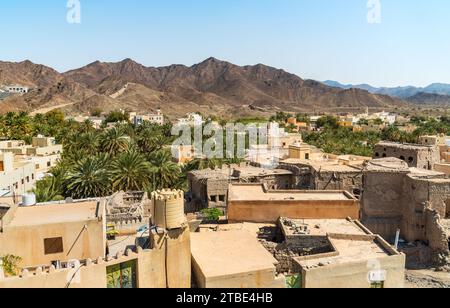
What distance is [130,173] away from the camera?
2638 centimetres

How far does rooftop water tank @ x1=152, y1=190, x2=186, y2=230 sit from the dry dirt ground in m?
11.6

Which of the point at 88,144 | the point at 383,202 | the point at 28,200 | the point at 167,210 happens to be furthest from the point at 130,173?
the point at 167,210

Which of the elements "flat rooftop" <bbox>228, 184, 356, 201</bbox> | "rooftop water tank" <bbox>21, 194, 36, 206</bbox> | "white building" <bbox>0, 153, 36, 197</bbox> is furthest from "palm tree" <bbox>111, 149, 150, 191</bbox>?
"rooftop water tank" <bbox>21, 194, 36, 206</bbox>

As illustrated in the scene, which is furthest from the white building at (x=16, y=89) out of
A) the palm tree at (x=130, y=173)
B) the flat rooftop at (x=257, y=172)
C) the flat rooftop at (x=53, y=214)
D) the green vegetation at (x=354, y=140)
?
the flat rooftop at (x=53, y=214)

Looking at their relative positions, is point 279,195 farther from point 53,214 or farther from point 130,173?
point 130,173

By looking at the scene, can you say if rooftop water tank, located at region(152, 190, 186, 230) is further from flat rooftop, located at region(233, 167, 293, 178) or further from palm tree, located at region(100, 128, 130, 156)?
palm tree, located at region(100, 128, 130, 156)

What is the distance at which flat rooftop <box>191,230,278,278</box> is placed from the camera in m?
10.9

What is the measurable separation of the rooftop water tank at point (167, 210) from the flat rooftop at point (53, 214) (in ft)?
7.44

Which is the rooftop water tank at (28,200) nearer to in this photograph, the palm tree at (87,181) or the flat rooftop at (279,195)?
the flat rooftop at (279,195)

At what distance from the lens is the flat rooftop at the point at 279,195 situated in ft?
55.7

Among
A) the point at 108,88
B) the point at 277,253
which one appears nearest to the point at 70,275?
the point at 277,253

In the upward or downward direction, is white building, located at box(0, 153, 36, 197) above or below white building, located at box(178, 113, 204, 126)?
below

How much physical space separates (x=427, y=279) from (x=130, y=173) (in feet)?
56.2

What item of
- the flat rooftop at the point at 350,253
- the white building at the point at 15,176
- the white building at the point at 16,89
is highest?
the white building at the point at 16,89
